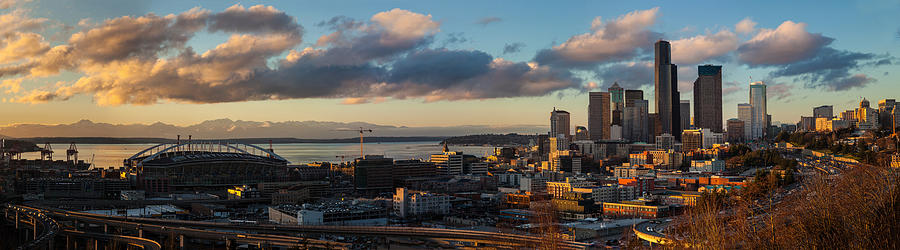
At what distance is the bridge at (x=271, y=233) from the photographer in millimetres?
14641

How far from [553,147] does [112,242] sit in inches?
1761

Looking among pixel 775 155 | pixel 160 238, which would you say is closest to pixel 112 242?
pixel 160 238

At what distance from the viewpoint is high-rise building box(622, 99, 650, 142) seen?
79750 millimetres

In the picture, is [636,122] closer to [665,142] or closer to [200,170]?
[665,142]

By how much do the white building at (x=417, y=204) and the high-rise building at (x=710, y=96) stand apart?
197 feet

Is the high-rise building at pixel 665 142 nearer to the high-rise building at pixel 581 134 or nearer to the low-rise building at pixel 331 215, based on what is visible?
the high-rise building at pixel 581 134

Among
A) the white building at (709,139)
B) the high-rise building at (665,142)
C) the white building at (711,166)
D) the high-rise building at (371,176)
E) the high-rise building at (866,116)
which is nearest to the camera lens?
the high-rise building at (371,176)

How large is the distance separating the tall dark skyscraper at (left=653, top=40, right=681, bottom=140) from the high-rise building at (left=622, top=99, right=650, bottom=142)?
375 cm

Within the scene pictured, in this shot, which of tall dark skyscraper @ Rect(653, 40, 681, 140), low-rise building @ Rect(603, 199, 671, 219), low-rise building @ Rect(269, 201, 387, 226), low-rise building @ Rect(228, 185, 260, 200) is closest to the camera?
low-rise building @ Rect(269, 201, 387, 226)

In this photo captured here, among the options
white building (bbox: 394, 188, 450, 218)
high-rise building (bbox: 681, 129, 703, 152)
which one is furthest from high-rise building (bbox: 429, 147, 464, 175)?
high-rise building (bbox: 681, 129, 703, 152)

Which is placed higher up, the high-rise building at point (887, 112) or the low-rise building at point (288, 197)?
the high-rise building at point (887, 112)

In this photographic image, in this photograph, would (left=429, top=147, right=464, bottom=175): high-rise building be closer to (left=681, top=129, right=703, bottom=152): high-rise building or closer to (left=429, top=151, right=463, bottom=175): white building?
(left=429, top=151, right=463, bottom=175): white building

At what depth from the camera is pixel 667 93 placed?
74812 mm

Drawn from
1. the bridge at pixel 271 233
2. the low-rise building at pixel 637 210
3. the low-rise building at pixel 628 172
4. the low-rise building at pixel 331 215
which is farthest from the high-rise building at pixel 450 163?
the bridge at pixel 271 233
